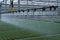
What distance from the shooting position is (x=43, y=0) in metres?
7.61

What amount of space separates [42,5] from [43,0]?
1.13ft

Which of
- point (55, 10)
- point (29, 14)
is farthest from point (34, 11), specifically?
point (55, 10)

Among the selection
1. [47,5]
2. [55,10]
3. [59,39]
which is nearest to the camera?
[59,39]

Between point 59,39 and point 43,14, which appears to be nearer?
point 59,39

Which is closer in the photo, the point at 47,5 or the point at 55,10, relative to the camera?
the point at 55,10

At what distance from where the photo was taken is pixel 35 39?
1.99 metres

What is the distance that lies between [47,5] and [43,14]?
78 cm

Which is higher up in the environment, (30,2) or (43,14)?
(30,2)

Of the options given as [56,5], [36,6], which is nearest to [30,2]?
[36,6]

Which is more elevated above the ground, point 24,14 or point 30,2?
point 30,2

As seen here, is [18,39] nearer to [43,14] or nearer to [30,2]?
[43,14]

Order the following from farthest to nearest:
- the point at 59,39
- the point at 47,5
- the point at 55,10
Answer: the point at 47,5
the point at 55,10
the point at 59,39

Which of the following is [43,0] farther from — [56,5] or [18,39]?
[18,39]

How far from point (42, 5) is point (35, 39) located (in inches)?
217
